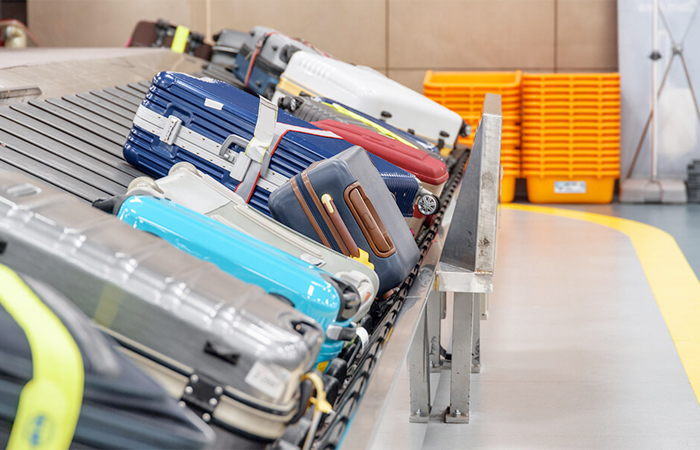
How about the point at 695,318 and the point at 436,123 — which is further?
the point at 436,123

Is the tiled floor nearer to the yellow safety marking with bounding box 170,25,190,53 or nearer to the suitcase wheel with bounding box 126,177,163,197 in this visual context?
the suitcase wheel with bounding box 126,177,163,197

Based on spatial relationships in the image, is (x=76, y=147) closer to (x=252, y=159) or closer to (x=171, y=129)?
(x=171, y=129)

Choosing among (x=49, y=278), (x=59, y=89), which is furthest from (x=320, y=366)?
(x=59, y=89)

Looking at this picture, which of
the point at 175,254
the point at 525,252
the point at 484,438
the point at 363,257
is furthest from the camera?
the point at 525,252

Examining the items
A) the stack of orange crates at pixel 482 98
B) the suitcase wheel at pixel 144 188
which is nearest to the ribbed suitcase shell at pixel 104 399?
the suitcase wheel at pixel 144 188

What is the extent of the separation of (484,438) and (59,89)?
2.37 meters

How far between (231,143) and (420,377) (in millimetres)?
972

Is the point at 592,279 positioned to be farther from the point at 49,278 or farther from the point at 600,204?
the point at 49,278

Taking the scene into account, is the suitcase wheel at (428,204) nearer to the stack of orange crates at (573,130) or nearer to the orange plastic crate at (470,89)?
the orange plastic crate at (470,89)

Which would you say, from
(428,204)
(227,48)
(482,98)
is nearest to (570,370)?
(428,204)

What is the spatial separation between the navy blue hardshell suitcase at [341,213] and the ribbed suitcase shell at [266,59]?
254 cm

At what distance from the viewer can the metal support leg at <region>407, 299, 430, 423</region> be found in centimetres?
211

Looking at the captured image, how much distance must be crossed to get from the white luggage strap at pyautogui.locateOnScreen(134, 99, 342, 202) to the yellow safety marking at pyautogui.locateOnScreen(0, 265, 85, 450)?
1.31 metres

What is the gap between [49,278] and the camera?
114cm
